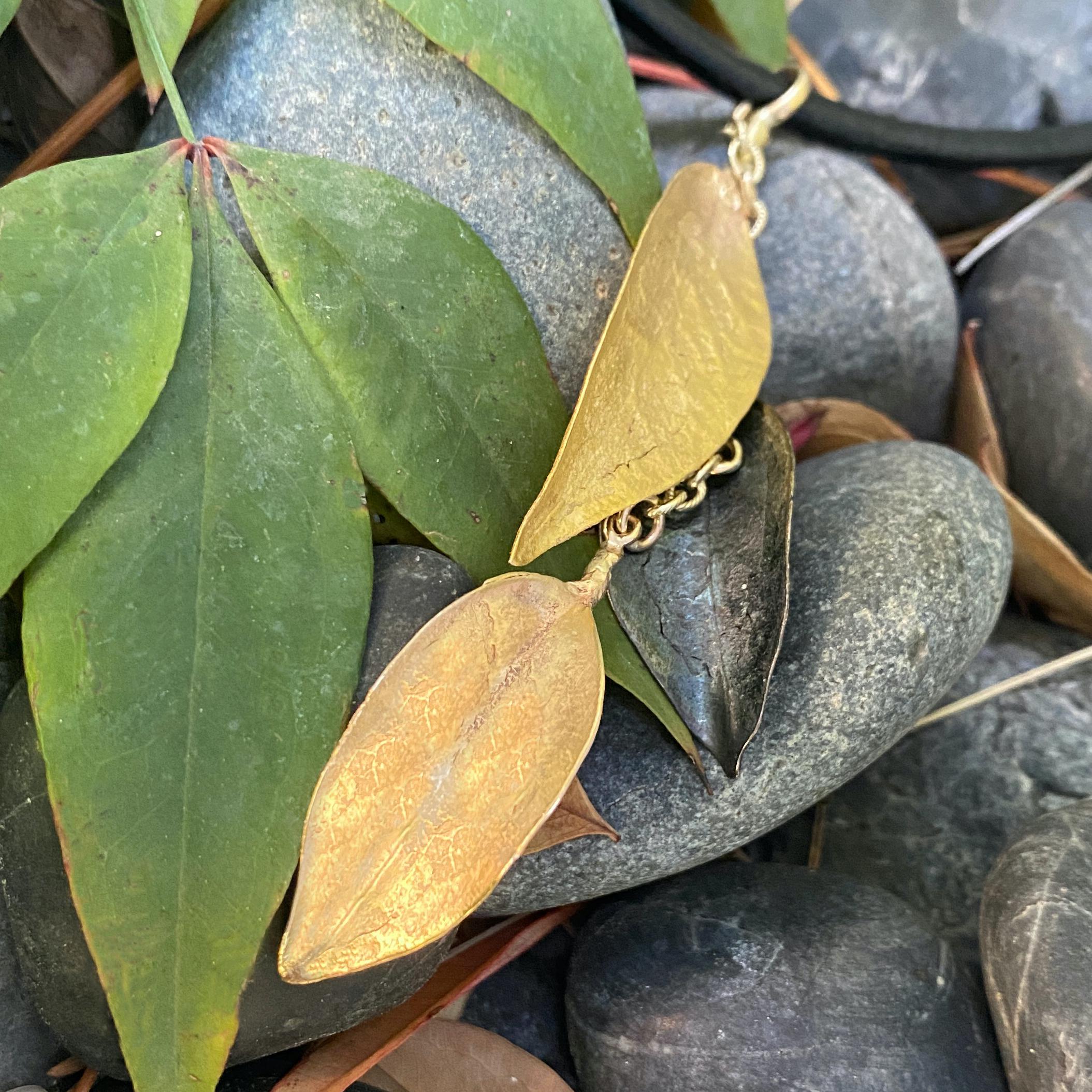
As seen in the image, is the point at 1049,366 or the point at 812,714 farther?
the point at 1049,366

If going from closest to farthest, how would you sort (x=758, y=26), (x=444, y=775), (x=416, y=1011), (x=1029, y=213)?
(x=444, y=775)
(x=416, y=1011)
(x=758, y=26)
(x=1029, y=213)

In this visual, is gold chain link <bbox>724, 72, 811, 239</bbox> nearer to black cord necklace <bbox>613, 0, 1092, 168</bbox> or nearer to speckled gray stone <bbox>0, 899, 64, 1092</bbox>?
black cord necklace <bbox>613, 0, 1092, 168</bbox>

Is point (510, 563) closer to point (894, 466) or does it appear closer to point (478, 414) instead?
point (478, 414)

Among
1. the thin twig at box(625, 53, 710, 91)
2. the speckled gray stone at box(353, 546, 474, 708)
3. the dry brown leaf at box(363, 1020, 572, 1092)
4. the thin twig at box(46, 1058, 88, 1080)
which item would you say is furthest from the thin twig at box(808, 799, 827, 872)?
the thin twig at box(625, 53, 710, 91)

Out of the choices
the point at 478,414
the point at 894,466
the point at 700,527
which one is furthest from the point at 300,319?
the point at 894,466

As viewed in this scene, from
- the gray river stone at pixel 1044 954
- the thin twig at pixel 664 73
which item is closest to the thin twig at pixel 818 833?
the gray river stone at pixel 1044 954

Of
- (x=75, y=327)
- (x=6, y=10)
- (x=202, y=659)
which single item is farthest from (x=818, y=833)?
(x=6, y=10)

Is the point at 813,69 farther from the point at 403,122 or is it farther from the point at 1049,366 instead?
the point at 403,122
